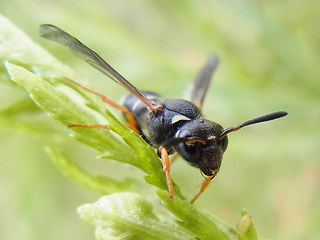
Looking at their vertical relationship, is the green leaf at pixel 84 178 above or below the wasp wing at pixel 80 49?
below

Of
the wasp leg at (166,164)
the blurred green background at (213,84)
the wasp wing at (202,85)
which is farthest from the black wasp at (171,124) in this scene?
the blurred green background at (213,84)

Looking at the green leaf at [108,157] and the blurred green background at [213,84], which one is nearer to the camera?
the green leaf at [108,157]

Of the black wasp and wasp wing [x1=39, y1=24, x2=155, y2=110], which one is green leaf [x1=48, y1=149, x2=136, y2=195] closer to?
the black wasp

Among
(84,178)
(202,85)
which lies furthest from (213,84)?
(84,178)

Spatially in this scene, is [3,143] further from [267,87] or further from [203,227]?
[203,227]

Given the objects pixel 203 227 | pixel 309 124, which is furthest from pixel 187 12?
pixel 203 227

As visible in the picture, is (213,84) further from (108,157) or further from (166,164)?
(108,157)

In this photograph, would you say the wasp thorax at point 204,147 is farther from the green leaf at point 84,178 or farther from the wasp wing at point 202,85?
the wasp wing at point 202,85
